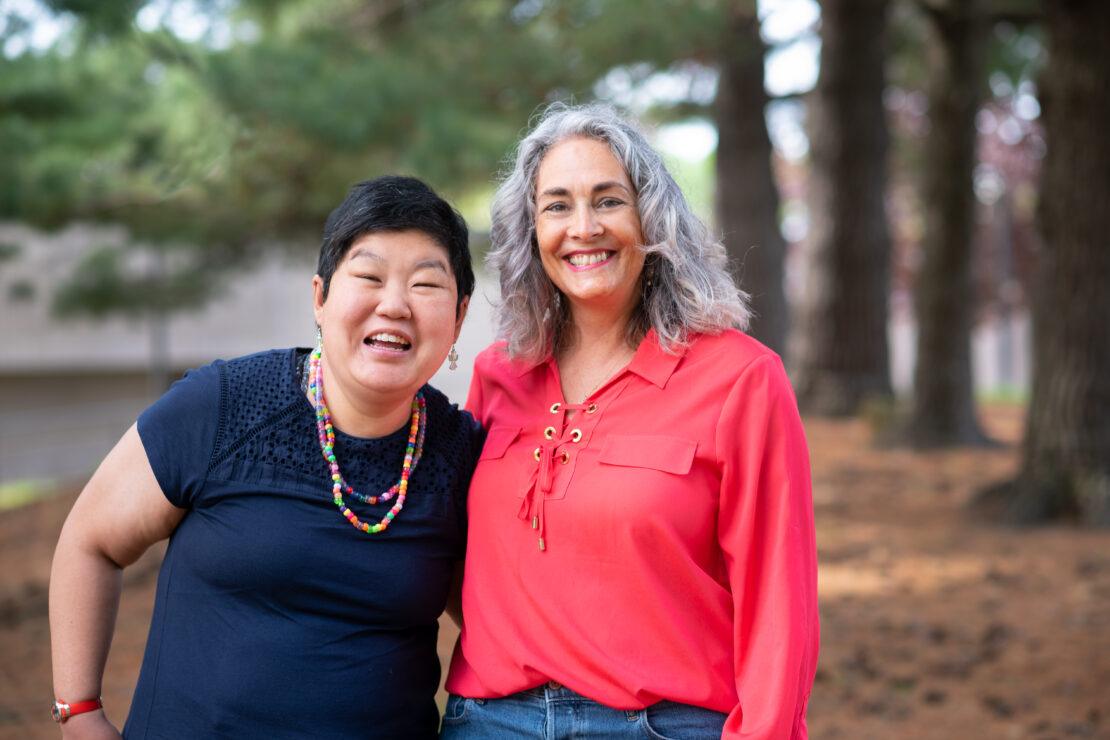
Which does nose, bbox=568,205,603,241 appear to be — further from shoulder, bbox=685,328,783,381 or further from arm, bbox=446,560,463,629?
arm, bbox=446,560,463,629

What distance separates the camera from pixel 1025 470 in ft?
24.5

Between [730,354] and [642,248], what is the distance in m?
0.31

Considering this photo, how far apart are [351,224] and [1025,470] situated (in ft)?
20.2

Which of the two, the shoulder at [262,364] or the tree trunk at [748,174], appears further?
the tree trunk at [748,174]

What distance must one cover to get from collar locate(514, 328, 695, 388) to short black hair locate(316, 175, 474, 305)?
39 centimetres

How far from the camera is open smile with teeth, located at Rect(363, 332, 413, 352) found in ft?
7.53

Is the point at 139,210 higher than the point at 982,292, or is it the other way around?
the point at 139,210

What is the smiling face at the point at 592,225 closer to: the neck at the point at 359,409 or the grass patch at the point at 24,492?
the neck at the point at 359,409

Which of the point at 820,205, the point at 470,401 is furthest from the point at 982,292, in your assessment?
the point at 470,401

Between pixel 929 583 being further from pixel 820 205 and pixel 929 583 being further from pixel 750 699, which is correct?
pixel 820 205

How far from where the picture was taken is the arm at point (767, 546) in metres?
2.13

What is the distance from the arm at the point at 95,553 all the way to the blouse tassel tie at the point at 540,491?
665mm

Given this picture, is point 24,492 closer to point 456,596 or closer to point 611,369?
point 456,596

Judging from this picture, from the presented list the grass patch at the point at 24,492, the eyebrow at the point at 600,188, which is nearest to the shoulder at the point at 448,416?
the eyebrow at the point at 600,188
